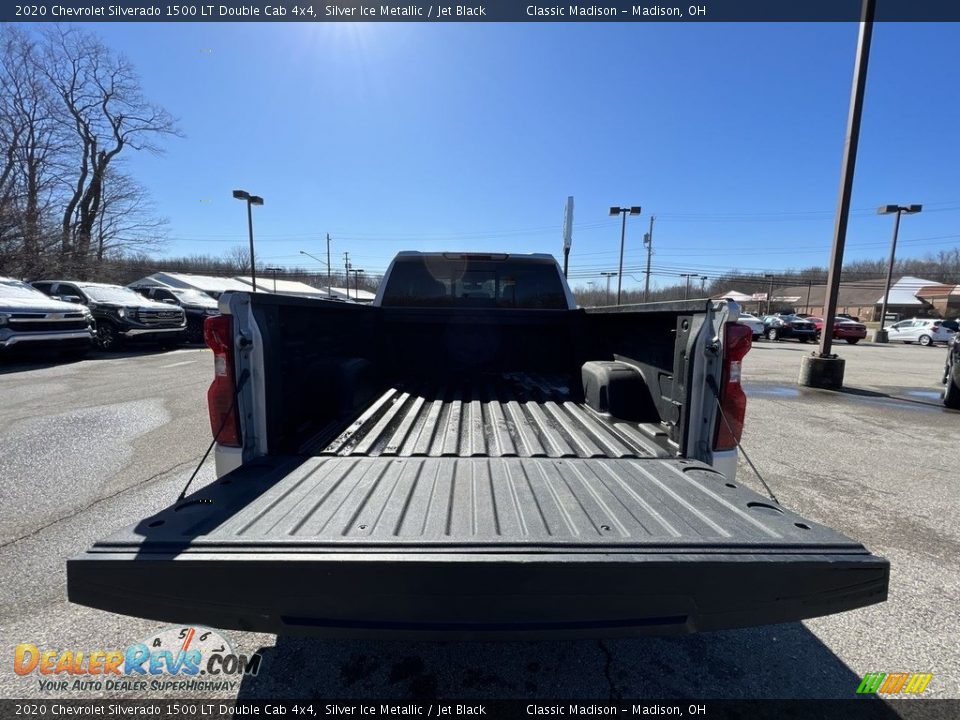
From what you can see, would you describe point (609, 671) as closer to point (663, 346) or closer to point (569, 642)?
point (569, 642)

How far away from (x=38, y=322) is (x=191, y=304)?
7336 mm

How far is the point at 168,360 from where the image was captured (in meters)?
12.4

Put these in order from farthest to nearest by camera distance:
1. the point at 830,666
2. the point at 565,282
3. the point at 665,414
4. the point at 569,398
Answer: the point at 565,282 < the point at 569,398 < the point at 665,414 < the point at 830,666

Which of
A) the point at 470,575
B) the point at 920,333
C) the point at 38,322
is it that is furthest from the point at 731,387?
the point at 920,333

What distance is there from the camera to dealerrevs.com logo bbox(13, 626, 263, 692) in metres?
1.86

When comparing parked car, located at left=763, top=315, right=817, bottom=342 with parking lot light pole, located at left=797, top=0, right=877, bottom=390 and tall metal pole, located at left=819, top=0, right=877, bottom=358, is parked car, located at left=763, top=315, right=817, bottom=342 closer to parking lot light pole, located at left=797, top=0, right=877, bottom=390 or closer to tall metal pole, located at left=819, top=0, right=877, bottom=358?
parking lot light pole, located at left=797, top=0, right=877, bottom=390

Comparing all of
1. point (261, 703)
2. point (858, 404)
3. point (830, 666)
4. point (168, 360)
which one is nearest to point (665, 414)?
point (830, 666)

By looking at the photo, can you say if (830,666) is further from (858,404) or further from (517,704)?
(858,404)

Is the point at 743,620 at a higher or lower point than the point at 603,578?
lower

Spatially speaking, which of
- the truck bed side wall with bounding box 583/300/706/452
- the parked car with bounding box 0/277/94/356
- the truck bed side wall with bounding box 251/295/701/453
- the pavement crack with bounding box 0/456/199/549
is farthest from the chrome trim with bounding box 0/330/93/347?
the truck bed side wall with bounding box 583/300/706/452

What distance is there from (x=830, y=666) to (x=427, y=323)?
393 cm

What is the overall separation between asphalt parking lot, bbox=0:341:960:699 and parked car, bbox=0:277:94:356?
4.27 metres

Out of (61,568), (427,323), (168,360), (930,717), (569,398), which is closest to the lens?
(930,717)

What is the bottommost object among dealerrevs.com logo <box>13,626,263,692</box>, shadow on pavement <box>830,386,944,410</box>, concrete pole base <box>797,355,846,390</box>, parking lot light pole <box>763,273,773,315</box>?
shadow on pavement <box>830,386,944,410</box>
